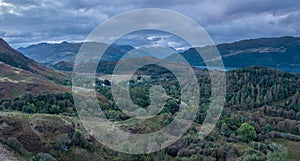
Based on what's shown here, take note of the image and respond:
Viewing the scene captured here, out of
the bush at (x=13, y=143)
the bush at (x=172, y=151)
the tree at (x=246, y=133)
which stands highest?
the bush at (x=13, y=143)

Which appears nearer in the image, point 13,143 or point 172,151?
point 13,143

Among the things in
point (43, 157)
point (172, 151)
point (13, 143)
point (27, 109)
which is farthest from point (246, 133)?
point (27, 109)

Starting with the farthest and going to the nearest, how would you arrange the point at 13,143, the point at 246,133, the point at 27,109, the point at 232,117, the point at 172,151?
the point at 232,117 → the point at 246,133 → the point at 27,109 → the point at 172,151 → the point at 13,143

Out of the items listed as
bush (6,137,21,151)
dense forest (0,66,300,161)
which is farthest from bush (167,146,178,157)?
bush (6,137,21,151)

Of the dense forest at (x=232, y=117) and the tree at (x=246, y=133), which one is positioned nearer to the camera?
the dense forest at (x=232, y=117)

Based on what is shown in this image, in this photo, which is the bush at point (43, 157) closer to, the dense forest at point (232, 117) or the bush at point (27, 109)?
the dense forest at point (232, 117)

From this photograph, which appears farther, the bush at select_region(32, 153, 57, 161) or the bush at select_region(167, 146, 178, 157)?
the bush at select_region(167, 146, 178, 157)

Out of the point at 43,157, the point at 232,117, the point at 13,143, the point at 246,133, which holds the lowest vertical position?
the point at 246,133

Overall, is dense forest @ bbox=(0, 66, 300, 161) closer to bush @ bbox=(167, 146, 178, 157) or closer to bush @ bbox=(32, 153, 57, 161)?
bush @ bbox=(167, 146, 178, 157)

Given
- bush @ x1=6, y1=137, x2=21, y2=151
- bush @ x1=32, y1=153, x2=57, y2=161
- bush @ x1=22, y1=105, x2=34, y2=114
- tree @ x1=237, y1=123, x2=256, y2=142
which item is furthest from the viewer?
tree @ x1=237, y1=123, x2=256, y2=142

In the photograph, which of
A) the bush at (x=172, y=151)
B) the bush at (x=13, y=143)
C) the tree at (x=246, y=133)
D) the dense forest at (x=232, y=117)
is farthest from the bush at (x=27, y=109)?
the tree at (x=246, y=133)

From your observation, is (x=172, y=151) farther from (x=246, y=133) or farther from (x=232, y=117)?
(x=232, y=117)
